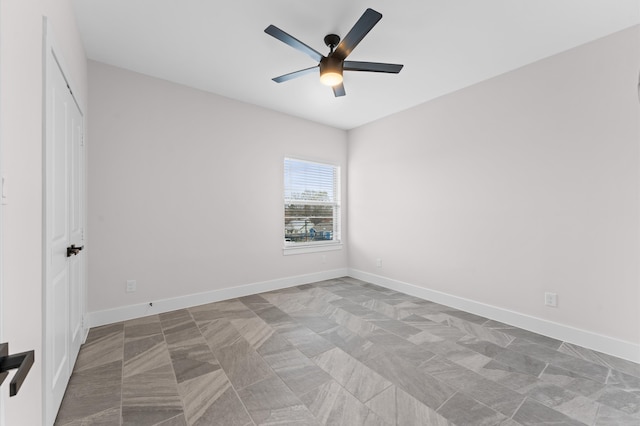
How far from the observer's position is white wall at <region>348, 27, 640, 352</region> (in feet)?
7.80

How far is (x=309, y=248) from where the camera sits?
4699 millimetres

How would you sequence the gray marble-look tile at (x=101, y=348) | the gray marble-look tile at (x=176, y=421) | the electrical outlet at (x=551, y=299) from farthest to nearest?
the electrical outlet at (x=551, y=299) < the gray marble-look tile at (x=101, y=348) < the gray marble-look tile at (x=176, y=421)

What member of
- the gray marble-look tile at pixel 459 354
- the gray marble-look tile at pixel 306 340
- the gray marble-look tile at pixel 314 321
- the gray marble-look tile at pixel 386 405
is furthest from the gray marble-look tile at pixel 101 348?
the gray marble-look tile at pixel 459 354

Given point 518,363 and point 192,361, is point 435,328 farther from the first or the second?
point 192,361

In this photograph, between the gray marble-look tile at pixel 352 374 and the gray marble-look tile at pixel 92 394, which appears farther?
the gray marble-look tile at pixel 352 374

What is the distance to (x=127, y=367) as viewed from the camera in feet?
7.06

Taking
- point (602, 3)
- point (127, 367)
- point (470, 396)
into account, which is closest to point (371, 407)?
point (470, 396)

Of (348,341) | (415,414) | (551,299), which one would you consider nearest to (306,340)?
(348,341)

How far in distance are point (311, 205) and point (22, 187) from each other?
152 inches

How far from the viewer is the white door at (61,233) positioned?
1.43m

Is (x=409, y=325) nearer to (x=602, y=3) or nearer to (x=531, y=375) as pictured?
(x=531, y=375)

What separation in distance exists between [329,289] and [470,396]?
261cm

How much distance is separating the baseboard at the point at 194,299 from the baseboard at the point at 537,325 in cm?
159

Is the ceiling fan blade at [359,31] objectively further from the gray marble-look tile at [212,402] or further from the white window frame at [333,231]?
the gray marble-look tile at [212,402]
